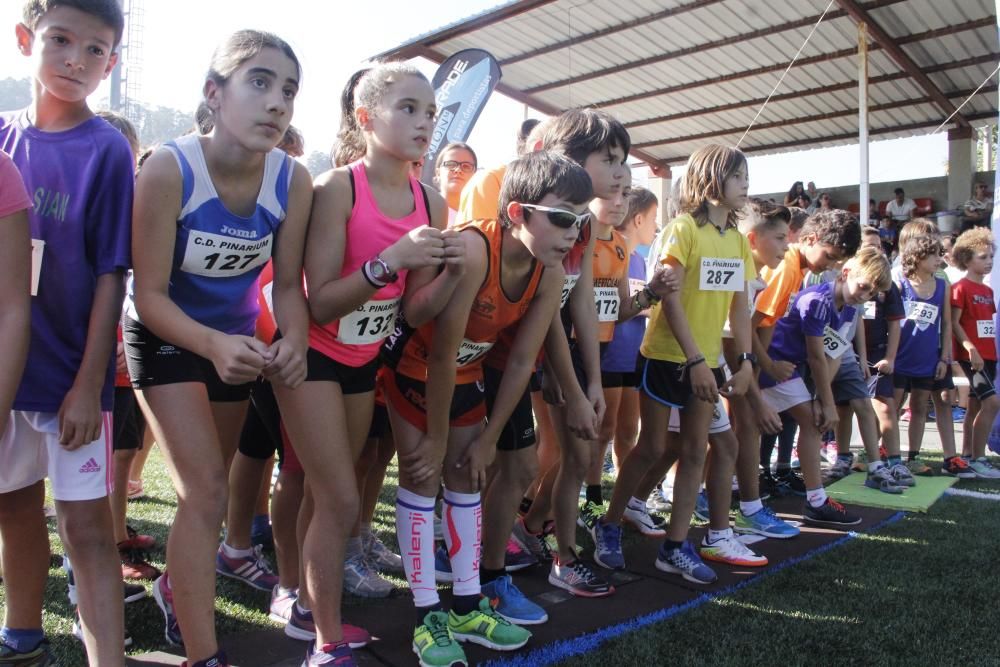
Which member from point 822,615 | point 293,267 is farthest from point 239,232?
point 822,615

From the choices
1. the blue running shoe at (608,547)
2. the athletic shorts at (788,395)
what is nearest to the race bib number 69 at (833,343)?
the athletic shorts at (788,395)

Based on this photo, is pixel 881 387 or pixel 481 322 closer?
pixel 481 322

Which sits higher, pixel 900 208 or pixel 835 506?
pixel 900 208

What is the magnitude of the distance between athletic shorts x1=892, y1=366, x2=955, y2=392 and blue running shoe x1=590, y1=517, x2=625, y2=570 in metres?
3.65

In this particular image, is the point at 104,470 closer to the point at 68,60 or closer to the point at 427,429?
the point at 427,429

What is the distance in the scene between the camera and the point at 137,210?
189 centimetres

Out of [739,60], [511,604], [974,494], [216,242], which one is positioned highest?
[739,60]

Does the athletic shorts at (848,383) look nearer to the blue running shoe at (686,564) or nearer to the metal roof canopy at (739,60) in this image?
the blue running shoe at (686,564)

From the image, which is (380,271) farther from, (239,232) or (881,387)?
(881,387)

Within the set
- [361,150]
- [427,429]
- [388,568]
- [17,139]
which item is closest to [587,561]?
[388,568]

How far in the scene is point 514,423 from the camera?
269 centimetres

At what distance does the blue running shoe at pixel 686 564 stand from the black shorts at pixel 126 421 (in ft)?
7.28

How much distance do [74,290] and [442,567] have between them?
1837 millimetres

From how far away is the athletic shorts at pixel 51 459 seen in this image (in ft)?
6.26
